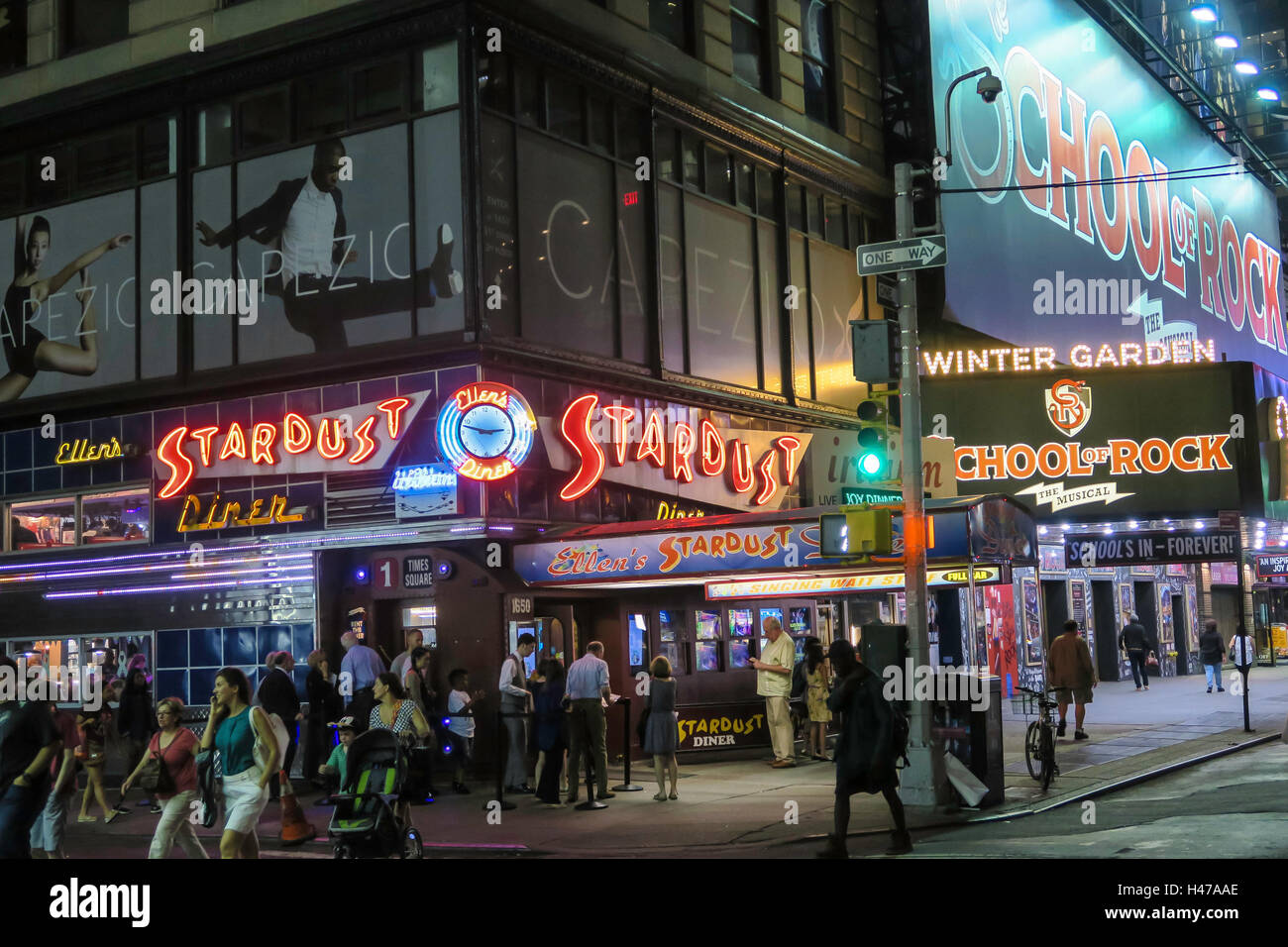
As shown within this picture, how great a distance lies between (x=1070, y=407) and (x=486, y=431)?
55.0 ft

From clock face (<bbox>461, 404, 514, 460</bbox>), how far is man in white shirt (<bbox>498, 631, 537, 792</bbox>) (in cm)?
266

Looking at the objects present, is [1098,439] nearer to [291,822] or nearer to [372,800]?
[291,822]

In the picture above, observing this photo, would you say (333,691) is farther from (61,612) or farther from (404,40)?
(404,40)

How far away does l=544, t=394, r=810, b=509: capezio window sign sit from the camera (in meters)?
21.0

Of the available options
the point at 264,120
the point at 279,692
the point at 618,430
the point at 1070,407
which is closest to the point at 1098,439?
the point at 1070,407

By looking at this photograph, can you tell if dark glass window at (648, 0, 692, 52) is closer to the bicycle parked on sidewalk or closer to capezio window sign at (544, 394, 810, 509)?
capezio window sign at (544, 394, 810, 509)

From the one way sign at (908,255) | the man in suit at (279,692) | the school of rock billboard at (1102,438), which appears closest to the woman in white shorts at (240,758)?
the man in suit at (279,692)

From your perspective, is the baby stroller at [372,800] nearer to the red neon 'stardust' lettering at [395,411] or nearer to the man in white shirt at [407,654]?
the man in white shirt at [407,654]

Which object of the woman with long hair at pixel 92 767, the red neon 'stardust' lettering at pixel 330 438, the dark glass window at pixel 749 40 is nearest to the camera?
the woman with long hair at pixel 92 767

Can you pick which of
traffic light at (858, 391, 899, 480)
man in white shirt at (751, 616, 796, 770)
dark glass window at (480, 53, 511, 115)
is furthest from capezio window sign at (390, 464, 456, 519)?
traffic light at (858, 391, 899, 480)

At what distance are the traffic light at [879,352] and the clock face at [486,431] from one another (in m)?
5.58

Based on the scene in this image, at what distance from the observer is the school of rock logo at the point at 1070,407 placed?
31156 millimetres

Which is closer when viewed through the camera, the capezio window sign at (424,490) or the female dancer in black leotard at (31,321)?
the capezio window sign at (424,490)

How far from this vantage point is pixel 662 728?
1716 centimetres
